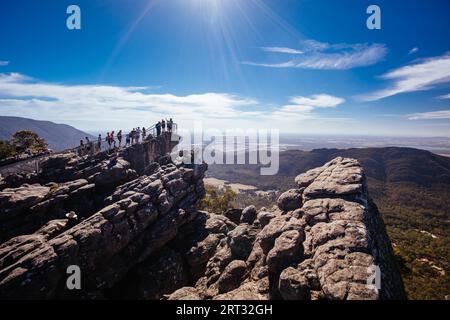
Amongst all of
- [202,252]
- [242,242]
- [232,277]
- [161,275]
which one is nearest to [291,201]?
[242,242]

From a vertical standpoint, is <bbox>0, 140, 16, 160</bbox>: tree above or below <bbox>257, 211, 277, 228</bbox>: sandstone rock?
above

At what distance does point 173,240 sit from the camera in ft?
105

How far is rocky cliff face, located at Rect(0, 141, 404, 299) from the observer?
16.5 metres

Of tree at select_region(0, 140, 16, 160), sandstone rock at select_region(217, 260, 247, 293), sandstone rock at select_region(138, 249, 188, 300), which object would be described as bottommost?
sandstone rock at select_region(138, 249, 188, 300)

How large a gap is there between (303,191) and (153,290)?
787 inches

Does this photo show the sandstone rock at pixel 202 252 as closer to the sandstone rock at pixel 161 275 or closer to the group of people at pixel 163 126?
the sandstone rock at pixel 161 275

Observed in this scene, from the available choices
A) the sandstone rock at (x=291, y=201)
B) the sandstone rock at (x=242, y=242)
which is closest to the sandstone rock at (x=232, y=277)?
the sandstone rock at (x=242, y=242)

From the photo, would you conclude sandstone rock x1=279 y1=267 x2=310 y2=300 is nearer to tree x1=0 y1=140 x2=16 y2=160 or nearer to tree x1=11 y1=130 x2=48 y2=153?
tree x1=0 y1=140 x2=16 y2=160

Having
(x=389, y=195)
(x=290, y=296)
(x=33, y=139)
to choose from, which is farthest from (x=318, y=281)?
(x=389, y=195)

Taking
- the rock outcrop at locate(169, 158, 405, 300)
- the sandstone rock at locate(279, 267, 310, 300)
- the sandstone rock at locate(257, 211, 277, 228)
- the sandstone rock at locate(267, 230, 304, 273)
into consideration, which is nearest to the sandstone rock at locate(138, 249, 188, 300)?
the rock outcrop at locate(169, 158, 405, 300)

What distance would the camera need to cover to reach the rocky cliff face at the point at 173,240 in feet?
54.0

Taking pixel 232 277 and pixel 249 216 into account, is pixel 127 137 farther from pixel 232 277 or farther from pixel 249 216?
pixel 232 277
